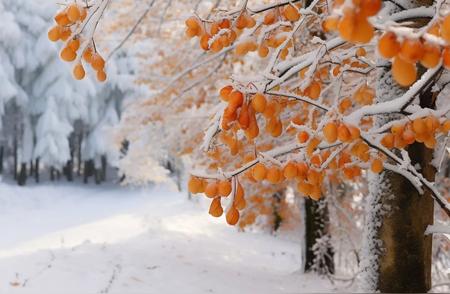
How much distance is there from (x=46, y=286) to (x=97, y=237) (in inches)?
392

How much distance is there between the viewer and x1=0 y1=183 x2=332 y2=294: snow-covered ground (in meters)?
6.88

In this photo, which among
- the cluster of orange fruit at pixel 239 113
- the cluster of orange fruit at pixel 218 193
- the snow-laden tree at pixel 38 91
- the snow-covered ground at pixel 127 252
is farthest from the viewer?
the snow-laden tree at pixel 38 91

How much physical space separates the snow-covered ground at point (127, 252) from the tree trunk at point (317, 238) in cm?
35

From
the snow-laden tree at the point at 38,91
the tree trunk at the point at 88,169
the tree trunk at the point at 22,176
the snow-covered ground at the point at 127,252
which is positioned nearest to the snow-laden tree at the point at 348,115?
the snow-covered ground at the point at 127,252

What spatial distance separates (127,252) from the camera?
364 inches

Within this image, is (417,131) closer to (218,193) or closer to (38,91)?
(218,193)

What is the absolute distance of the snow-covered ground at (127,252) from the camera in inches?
271

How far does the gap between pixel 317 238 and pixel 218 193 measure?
744 centimetres

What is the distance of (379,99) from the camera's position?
12.0 ft

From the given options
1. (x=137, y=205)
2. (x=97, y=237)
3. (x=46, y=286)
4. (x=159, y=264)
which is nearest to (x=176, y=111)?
(x=159, y=264)

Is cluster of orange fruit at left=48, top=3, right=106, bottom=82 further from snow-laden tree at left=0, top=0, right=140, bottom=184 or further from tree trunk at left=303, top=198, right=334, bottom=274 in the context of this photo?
snow-laden tree at left=0, top=0, right=140, bottom=184

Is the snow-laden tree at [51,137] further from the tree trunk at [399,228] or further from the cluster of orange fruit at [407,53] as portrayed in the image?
the cluster of orange fruit at [407,53]

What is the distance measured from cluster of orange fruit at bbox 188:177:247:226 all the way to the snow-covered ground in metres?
4.63

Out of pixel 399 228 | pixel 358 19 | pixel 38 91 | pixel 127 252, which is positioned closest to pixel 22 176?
pixel 38 91
